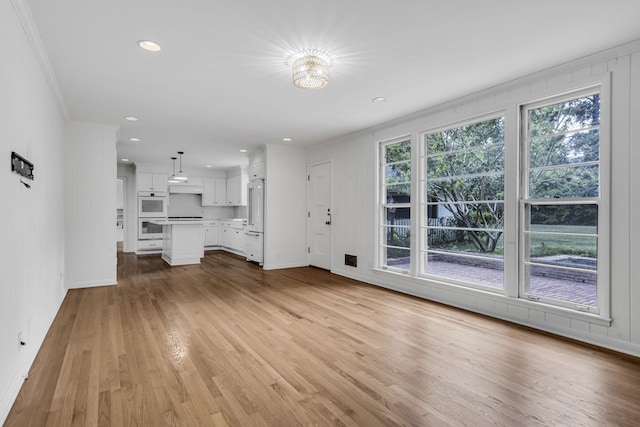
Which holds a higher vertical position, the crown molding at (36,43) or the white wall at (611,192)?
the crown molding at (36,43)

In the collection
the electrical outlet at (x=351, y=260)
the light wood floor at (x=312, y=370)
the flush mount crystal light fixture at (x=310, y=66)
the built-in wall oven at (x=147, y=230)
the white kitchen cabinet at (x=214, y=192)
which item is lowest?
the light wood floor at (x=312, y=370)

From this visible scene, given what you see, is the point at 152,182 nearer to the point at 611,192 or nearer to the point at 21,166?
the point at 21,166

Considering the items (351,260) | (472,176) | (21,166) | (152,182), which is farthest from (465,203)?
(152,182)

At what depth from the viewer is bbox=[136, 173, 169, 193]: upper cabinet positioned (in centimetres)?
891

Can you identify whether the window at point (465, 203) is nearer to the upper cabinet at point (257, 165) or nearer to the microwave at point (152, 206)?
the upper cabinet at point (257, 165)

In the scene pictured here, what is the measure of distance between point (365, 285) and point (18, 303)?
412 centimetres

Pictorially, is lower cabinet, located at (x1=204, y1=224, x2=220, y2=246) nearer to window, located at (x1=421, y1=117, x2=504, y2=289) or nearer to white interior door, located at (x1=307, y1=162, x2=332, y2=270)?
white interior door, located at (x1=307, y1=162, x2=332, y2=270)

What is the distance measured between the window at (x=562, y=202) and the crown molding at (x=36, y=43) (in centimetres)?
431

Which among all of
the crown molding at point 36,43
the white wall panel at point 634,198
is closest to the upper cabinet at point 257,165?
the crown molding at point 36,43

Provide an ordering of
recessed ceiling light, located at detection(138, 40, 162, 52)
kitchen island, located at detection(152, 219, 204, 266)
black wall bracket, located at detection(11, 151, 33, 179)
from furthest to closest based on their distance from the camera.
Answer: kitchen island, located at detection(152, 219, 204, 266)
recessed ceiling light, located at detection(138, 40, 162, 52)
black wall bracket, located at detection(11, 151, 33, 179)

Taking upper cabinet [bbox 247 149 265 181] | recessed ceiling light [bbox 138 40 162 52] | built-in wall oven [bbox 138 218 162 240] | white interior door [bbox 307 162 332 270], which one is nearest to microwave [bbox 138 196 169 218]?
built-in wall oven [bbox 138 218 162 240]

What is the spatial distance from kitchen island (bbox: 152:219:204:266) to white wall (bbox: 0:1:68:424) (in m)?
3.40

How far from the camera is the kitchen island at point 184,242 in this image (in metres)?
7.10

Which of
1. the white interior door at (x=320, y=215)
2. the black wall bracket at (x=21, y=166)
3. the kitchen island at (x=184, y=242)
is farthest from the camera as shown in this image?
the kitchen island at (x=184, y=242)
